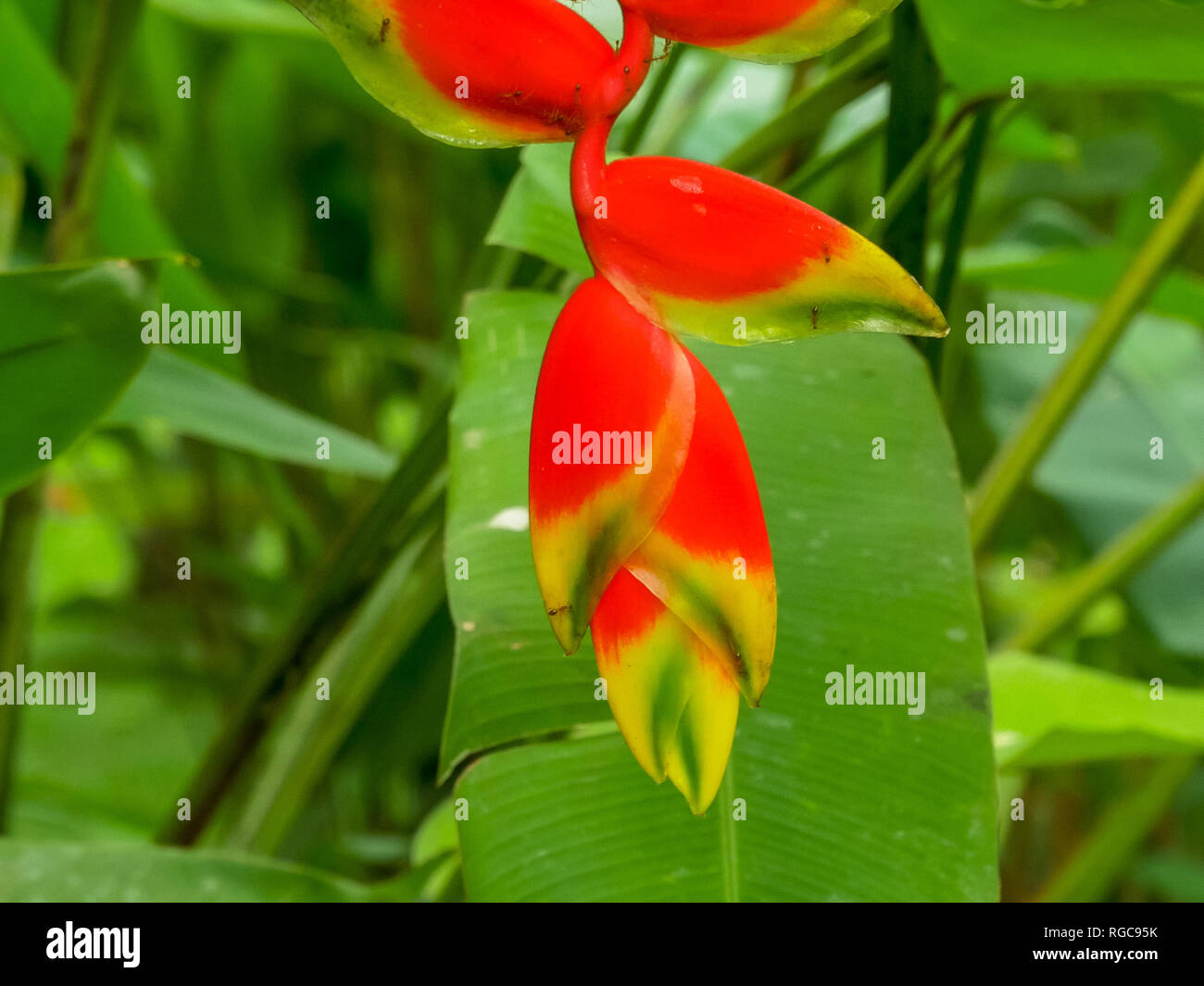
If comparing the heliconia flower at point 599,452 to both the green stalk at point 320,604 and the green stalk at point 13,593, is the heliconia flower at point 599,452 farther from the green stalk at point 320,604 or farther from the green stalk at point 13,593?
the green stalk at point 13,593

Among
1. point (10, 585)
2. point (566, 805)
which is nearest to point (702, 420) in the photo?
point (566, 805)

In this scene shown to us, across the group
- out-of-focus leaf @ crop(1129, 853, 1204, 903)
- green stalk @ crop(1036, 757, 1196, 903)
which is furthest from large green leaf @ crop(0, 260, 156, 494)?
out-of-focus leaf @ crop(1129, 853, 1204, 903)

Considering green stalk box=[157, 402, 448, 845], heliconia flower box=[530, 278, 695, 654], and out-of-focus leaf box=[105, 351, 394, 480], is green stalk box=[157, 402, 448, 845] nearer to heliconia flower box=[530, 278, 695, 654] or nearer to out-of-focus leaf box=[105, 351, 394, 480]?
out-of-focus leaf box=[105, 351, 394, 480]

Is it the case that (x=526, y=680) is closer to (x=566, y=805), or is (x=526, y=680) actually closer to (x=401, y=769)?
(x=566, y=805)

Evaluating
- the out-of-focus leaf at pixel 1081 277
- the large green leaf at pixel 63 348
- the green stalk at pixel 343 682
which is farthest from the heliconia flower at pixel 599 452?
the out-of-focus leaf at pixel 1081 277

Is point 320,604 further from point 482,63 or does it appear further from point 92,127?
point 482,63
